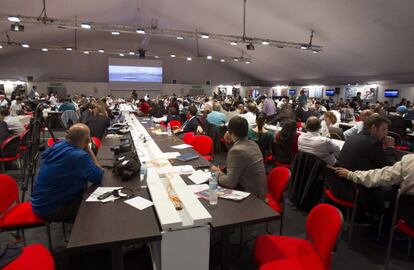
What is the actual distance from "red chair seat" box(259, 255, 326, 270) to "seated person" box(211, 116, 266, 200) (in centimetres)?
66

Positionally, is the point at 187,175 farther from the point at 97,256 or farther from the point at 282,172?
the point at 97,256

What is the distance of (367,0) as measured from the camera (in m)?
7.24

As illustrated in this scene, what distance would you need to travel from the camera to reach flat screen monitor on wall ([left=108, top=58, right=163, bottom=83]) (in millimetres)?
18500

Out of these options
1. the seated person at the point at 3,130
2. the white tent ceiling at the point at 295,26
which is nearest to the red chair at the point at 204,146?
the seated person at the point at 3,130

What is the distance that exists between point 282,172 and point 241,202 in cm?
77

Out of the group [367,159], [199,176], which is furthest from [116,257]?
[367,159]

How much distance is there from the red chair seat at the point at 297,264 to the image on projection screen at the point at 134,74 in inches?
736

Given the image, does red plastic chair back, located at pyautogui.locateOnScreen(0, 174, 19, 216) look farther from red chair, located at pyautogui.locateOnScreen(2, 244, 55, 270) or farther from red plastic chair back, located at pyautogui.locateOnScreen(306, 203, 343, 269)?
red plastic chair back, located at pyautogui.locateOnScreen(306, 203, 343, 269)

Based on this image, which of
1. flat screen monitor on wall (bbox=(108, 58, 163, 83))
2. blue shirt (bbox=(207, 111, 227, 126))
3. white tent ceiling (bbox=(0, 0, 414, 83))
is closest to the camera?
blue shirt (bbox=(207, 111, 227, 126))

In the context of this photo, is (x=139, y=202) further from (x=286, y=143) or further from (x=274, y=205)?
(x=286, y=143)

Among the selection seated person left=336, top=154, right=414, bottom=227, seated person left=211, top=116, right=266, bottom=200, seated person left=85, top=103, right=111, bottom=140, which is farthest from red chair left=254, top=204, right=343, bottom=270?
seated person left=85, top=103, right=111, bottom=140

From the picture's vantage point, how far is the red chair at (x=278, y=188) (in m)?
2.50

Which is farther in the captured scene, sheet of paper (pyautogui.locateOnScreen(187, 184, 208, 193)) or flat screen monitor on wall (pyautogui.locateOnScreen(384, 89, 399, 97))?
flat screen monitor on wall (pyautogui.locateOnScreen(384, 89, 399, 97))

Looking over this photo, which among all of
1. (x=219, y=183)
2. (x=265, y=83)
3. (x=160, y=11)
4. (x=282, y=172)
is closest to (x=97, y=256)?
(x=219, y=183)
